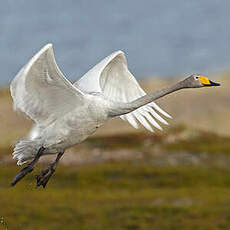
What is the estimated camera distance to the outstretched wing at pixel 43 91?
927cm

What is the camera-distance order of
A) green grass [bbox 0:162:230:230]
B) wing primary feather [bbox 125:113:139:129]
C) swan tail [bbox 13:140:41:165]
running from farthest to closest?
green grass [bbox 0:162:230:230], wing primary feather [bbox 125:113:139:129], swan tail [bbox 13:140:41:165]

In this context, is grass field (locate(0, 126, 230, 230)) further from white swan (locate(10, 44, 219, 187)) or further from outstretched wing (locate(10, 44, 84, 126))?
outstretched wing (locate(10, 44, 84, 126))

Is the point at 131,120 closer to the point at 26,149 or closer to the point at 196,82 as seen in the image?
the point at 196,82

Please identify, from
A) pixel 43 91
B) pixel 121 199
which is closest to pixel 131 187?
pixel 121 199

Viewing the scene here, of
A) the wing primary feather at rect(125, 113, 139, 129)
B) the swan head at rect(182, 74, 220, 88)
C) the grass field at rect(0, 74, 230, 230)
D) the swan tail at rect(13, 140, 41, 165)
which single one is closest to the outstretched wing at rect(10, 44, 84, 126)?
the swan tail at rect(13, 140, 41, 165)

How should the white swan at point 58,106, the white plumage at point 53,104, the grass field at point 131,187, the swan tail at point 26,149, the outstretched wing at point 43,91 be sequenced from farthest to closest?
the grass field at point 131,187 → the swan tail at point 26,149 → the white swan at point 58,106 → the white plumage at point 53,104 → the outstretched wing at point 43,91

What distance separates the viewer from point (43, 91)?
1021cm

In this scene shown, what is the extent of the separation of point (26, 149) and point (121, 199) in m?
13.8

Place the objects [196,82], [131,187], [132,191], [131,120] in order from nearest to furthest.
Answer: [196,82] < [131,120] < [132,191] < [131,187]

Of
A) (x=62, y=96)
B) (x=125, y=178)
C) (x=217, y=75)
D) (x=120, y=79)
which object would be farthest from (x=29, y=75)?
(x=217, y=75)

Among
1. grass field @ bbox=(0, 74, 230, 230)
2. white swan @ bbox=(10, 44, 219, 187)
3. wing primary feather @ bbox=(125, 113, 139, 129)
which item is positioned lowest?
grass field @ bbox=(0, 74, 230, 230)

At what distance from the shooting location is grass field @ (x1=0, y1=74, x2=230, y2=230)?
2053 centimetres

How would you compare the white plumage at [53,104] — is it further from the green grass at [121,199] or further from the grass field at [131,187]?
the green grass at [121,199]

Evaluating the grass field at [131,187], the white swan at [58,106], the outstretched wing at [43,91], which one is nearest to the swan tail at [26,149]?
the white swan at [58,106]
